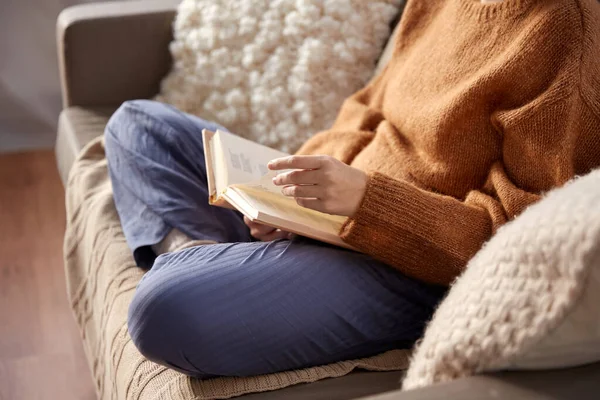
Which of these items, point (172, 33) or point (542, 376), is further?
point (172, 33)

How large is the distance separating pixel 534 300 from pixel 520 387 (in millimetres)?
76

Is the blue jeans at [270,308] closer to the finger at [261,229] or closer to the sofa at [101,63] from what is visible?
the finger at [261,229]

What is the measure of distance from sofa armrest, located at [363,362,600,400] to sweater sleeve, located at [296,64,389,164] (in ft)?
2.14

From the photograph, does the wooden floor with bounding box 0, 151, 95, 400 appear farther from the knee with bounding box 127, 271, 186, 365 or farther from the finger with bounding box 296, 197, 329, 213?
the finger with bounding box 296, 197, 329, 213

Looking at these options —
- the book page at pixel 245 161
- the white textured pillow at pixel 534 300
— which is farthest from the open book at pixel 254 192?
the white textured pillow at pixel 534 300

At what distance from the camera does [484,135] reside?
1103mm

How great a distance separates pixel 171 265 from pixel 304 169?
214mm

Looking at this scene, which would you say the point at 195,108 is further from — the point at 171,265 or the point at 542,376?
the point at 542,376

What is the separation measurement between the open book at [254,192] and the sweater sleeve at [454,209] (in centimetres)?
5

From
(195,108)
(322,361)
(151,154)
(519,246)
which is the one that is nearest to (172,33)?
(195,108)

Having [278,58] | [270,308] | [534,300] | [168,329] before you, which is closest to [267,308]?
[270,308]

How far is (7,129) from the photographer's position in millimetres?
2330

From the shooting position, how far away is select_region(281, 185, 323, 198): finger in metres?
1.00

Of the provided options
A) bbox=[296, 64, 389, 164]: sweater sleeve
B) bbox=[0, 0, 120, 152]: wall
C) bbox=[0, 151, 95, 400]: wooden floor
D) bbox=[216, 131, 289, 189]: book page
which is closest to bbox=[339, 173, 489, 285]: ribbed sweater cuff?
bbox=[216, 131, 289, 189]: book page
